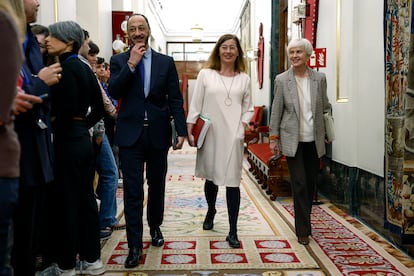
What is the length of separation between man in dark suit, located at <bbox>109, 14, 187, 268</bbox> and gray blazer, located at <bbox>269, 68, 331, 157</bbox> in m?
0.95

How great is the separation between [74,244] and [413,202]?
2.33 m

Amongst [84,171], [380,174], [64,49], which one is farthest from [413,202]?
[64,49]

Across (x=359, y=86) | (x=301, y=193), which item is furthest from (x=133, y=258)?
(x=359, y=86)

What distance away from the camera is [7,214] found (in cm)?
163

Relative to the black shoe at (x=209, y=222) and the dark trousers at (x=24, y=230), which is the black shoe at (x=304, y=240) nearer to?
the black shoe at (x=209, y=222)

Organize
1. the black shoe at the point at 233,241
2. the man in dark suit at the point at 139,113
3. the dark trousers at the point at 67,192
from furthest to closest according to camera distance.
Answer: the black shoe at the point at 233,241 < the man in dark suit at the point at 139,113 < the dark trousers at the point at 67,192

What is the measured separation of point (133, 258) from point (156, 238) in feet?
1.85

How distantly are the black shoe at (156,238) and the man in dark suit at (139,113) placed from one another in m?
0.45

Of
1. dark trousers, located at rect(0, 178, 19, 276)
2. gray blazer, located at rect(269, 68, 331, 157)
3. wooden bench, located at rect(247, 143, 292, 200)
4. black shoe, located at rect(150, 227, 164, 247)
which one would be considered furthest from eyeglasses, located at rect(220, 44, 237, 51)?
dark trousers, located at rect(0, 178, 19, 276)

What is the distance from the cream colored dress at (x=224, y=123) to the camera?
157 inches

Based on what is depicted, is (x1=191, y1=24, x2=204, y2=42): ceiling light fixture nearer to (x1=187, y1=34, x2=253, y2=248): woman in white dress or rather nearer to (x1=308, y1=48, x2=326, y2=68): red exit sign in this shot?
(x1=308, y1=48, x2=326, y2=68): red exit sign

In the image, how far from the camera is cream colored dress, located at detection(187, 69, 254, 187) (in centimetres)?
399

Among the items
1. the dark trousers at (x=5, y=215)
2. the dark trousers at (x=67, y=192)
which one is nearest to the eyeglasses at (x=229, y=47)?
the dark trousers at (x=67, y=192)

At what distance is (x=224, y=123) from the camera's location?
158 inches
